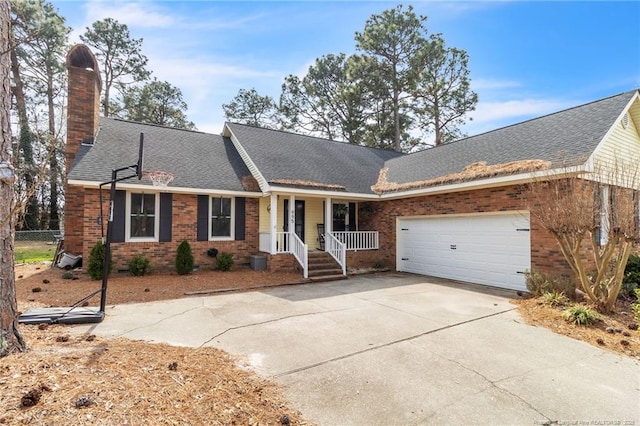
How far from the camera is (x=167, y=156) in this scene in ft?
38.4

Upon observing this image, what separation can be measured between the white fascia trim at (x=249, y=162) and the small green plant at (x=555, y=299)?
26.3ft

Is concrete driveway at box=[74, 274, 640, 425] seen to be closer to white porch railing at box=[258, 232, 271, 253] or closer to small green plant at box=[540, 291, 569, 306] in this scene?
small green plant at box=[540, 291, 569, 306]

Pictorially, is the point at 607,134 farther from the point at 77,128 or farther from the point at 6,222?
the point at 77,128

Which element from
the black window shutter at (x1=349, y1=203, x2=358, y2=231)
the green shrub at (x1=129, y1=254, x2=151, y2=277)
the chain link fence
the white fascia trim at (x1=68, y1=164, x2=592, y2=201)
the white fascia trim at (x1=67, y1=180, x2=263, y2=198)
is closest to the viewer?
the white fascia trim at (x1=68, y1=164, x2=592, y2=201)

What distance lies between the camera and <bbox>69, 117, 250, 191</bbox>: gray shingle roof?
Result: 10.1 meters

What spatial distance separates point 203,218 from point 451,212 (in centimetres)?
854

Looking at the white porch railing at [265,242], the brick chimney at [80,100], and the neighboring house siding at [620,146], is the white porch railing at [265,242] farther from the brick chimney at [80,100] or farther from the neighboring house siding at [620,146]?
the neighboring house siding at [620,146]

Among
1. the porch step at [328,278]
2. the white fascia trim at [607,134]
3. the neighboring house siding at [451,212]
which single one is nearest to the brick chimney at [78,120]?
the porch step at [328,278]

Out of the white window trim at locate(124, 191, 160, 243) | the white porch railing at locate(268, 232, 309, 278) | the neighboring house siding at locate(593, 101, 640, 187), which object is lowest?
the white porch railing at locate(268, 232, 309, 278)

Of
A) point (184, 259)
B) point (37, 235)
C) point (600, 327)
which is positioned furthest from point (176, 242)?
point (37, 235)

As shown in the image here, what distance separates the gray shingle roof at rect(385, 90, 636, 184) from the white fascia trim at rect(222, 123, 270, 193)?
5581 mm

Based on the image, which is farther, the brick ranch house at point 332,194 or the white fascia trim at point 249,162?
the white fascia trim at point 249,162

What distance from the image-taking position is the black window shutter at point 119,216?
9719 mm

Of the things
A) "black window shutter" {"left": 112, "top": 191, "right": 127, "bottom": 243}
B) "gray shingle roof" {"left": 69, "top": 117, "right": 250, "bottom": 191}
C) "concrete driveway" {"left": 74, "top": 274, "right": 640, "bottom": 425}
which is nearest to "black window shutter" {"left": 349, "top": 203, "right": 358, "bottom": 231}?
"gray shingle roof" {"left": 69, "top": 117, "right": 250, "bottom": 191}
